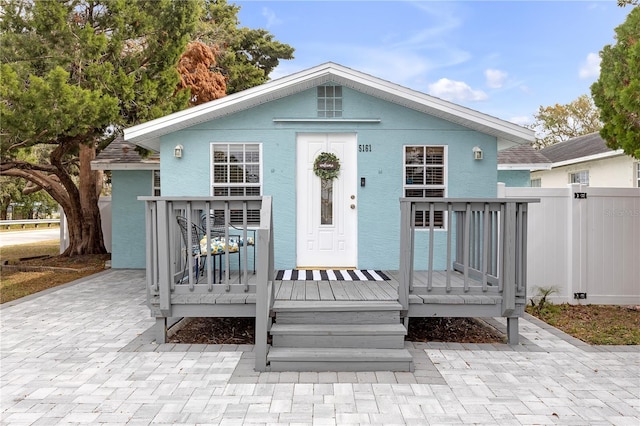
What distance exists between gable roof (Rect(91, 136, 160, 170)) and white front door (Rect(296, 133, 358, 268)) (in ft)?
14.3

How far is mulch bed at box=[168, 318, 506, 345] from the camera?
4605mm

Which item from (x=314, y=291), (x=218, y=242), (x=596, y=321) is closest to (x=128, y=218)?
(x=218, y=242)

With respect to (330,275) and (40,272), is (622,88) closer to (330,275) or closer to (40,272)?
(330,275)

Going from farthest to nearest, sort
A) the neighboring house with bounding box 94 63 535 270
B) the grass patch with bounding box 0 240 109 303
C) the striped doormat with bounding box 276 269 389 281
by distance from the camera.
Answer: the grass patch with bounding box 0 240 109 303, the neighboring house with bounding box 94 63 535 270, the striped doormat with bounding box 276 269 389 281

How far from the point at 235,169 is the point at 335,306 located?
3139 mm

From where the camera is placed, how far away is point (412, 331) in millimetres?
4895

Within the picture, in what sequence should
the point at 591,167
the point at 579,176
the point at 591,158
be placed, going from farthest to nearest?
the point at 579,176 → the point at 591,167 → the point at 591,158

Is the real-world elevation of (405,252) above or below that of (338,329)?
above

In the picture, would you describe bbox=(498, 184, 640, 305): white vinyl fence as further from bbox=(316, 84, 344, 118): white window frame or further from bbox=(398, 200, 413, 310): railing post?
bbox=(316, 84, 344, 118): white window frame

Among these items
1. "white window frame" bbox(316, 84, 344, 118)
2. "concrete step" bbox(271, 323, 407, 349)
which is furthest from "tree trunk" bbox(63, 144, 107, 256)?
"concrete step" bbox(271, 323, 407, 349)

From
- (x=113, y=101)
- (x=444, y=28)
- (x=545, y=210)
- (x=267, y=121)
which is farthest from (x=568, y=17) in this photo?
(x=113, y=101)

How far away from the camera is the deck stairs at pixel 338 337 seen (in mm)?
3699

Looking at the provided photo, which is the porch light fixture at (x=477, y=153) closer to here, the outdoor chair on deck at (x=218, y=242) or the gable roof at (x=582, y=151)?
the outdoor chair on deck at (x=218, y=242)

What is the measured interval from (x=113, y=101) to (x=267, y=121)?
3.89 metres
